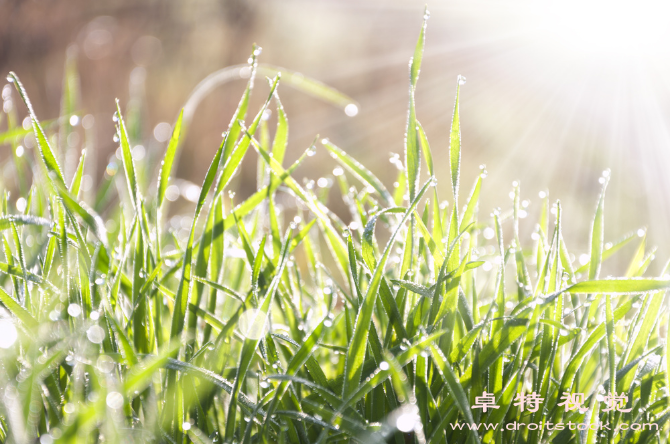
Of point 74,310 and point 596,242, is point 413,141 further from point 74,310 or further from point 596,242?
point 74,310

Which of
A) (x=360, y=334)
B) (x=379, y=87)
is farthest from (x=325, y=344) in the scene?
(x=379, y=87)

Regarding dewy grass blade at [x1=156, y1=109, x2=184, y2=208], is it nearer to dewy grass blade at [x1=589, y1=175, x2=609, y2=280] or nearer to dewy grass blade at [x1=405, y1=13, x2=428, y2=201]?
dewy grass blade at [x1=405, y1=13, x2=428, y2=201]

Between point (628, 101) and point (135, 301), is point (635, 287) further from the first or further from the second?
point (628, 101)

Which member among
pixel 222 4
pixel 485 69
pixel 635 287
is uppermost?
pixel 222 4

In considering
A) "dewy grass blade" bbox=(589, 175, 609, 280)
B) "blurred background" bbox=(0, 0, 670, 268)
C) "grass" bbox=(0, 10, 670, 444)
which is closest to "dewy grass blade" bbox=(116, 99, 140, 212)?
"grass" bbox=(0, 10, 670, 444)

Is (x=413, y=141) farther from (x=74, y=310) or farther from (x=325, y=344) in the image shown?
(x=74, y=310)

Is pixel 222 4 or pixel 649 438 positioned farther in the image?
pixel 222 4

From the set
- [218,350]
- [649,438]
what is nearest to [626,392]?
[649,438]

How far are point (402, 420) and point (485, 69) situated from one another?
2507 mm

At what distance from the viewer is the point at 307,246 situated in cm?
56

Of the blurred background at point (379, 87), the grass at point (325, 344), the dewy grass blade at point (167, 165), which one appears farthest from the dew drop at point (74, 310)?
the blurred background at point (379, 87)

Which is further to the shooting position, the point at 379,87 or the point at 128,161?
the point at 379,87

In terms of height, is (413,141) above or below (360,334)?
above

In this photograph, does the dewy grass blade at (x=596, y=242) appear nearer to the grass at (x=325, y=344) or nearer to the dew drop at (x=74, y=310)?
the grass at (x=325, y=344)
